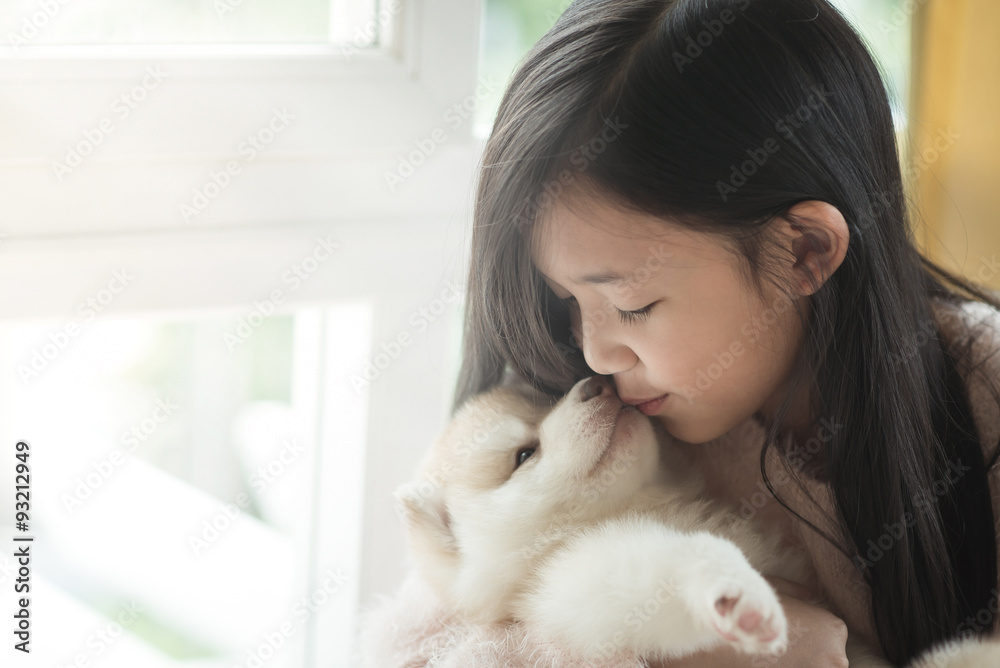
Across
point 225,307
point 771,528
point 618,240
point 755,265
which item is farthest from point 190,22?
point 771,528

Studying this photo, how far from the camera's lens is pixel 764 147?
1.01 m

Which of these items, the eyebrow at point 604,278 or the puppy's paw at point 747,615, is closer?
the puppy's paw at point 747,615

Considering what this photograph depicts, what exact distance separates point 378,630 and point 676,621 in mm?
551

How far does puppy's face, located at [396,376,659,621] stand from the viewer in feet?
3.81

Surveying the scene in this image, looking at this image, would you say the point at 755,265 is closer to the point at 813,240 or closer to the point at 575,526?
the point at 813,240

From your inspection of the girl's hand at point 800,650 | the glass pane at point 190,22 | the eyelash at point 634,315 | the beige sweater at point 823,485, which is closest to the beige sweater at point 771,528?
the beige sweater at point 823,485

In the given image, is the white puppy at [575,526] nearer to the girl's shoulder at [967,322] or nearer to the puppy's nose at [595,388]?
the puppy's nose at [595,388]

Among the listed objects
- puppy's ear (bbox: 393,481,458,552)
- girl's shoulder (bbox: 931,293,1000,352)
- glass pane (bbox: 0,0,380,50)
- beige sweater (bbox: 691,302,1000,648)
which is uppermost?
glass pane (bbox: 0,0,380,50)

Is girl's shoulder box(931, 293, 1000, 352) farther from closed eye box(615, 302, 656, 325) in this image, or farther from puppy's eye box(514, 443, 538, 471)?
puppy's eye box(514, 443, 538, 471)

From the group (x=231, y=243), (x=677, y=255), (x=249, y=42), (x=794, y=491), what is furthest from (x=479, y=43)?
(x=794, y=491)

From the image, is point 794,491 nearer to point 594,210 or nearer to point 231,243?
point 594,210

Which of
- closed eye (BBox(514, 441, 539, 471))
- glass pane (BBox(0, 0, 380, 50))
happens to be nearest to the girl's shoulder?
closed eye (BBox(514, 441, 539, 471))

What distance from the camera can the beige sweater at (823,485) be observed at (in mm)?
1193

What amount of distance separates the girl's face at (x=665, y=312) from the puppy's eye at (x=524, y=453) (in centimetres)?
14
